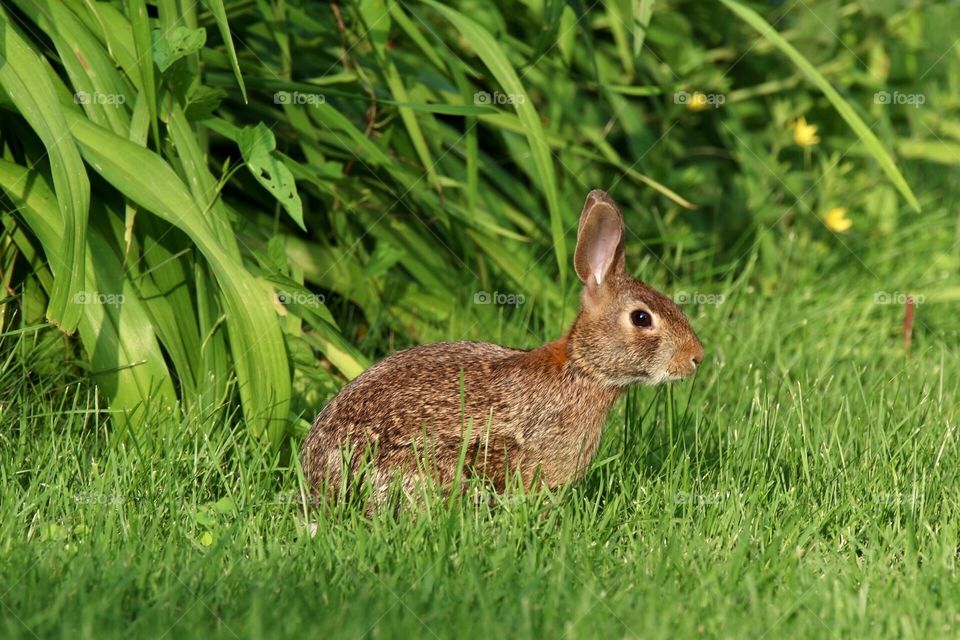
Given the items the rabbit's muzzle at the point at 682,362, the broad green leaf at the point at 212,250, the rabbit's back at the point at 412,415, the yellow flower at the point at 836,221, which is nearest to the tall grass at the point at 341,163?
the broad green leaf at the point at 212,250

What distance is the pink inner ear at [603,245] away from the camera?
4234 mm

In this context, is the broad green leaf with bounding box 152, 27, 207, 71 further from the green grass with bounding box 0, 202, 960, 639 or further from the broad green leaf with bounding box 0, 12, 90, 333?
the green grass with bounding box 0, 202, 960, 639

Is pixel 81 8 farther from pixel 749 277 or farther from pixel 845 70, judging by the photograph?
pixel 845 70

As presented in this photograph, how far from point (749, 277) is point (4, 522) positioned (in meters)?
3.93

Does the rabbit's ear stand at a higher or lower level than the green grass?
higher

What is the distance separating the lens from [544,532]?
3.67 metres

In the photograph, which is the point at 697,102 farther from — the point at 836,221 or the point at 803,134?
the point at 836,221

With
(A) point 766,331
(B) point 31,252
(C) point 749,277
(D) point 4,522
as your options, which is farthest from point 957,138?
(D) point 4,522

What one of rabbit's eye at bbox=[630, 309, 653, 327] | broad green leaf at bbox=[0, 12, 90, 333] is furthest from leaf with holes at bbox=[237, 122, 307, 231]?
rabbit's eye at bbox=[630, 309, 653, 327]

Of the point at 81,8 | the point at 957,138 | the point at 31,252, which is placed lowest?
the point at 31,252

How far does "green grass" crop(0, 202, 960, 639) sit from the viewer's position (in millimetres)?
3150

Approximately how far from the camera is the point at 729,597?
3.31m

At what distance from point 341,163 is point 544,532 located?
2.11 metres

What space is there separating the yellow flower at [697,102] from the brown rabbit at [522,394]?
89.5 inches
